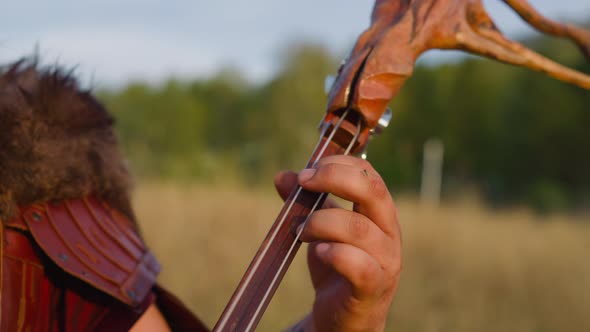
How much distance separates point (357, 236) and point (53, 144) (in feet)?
1.67

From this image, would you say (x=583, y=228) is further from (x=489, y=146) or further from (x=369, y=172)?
(x=489, y=146)

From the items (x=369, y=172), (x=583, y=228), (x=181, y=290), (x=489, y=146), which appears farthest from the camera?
(x=489, y=146)

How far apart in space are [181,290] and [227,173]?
3.66 meters

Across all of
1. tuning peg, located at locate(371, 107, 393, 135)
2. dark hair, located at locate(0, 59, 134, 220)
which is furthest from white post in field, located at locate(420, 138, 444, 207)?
tuning peg, located at locate(371, 107, 393, 135)

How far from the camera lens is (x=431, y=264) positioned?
508 centimetres

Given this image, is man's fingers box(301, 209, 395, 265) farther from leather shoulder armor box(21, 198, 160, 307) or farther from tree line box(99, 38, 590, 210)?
tree line box(99, 38, 590, 210)

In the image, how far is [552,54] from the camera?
1405 cm

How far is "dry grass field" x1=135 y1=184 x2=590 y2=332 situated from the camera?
4.21 m

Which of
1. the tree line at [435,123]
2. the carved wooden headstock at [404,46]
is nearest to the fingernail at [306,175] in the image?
the carved wooden headstock at [404,46]

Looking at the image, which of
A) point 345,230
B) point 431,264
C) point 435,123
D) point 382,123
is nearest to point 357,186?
point 345,230

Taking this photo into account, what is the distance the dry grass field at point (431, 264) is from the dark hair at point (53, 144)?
303 centimetres

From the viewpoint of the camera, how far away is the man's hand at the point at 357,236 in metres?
0.67

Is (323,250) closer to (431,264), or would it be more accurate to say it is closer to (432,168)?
(431,264)

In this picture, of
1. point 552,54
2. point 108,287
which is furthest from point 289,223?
point 552,54
